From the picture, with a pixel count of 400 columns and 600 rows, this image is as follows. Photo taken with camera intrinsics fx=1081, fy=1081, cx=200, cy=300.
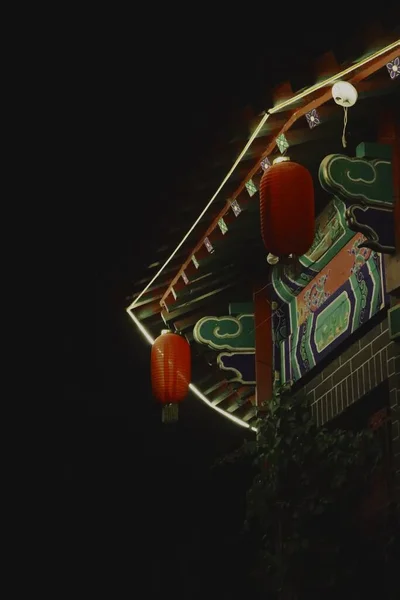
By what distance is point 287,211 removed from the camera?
8.25m

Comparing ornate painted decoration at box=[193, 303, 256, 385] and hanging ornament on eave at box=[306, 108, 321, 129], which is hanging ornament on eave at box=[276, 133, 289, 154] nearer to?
hanging ornament on eave at box=[306, 108, 321, 129]

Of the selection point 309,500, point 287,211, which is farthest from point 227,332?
point 287,211

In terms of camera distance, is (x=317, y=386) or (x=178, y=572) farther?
(x=178, y=572)

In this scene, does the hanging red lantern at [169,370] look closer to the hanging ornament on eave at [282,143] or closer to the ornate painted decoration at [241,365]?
the ornate painted decoration at [241,365]

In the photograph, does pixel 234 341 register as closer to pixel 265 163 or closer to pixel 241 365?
pixel 241 365

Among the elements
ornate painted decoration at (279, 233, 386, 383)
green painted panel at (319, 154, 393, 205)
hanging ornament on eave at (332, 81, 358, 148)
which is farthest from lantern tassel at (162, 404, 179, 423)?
hanging ornament on eave at (332, 81, 358, 148)

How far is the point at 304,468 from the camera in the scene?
8.98 metres

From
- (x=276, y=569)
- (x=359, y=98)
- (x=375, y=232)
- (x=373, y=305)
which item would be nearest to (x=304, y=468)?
(x=276, y=569)

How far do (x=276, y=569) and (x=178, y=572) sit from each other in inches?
397

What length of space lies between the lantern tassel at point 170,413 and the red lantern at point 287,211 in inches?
158

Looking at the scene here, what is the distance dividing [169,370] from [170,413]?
48 cm

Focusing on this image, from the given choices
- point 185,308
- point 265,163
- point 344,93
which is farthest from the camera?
point 185,308

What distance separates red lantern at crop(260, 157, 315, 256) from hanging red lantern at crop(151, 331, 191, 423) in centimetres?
391

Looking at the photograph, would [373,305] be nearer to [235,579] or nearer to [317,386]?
[317,386]
